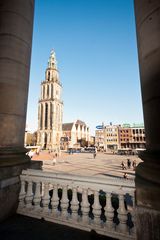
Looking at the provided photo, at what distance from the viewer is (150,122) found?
2.42 m

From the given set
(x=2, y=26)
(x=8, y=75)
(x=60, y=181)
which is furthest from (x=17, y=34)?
(x=60, y=181)

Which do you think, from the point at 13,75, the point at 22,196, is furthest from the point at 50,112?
the point at 22,196

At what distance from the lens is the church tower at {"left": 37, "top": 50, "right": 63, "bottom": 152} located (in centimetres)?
9956

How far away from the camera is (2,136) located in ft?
13.0

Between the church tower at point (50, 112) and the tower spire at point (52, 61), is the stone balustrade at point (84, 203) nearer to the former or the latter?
the church tower at point (50, 112)

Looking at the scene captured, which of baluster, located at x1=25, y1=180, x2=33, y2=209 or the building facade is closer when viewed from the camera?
baluster, located at x1=25, y1=180, x2=33, y2=209

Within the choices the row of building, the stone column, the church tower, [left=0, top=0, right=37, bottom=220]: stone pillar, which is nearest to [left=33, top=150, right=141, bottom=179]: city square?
[left=0, top=0, right=37, bottom=220]: stone pillar

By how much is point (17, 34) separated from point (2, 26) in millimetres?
429

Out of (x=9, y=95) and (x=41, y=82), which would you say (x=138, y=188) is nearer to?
(x=9, y=95)

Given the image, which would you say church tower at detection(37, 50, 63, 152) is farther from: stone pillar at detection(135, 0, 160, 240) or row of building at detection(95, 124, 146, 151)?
stone pillar at detection(135, 0, 160, 240)

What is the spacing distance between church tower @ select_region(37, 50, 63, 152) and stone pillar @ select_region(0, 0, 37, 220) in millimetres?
94899

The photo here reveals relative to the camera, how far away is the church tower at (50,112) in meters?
99.6

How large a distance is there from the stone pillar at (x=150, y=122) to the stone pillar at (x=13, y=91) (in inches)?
114

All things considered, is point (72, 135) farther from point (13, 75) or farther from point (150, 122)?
point (150, 122)
